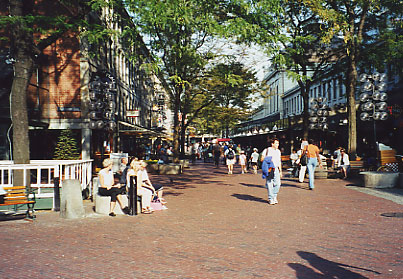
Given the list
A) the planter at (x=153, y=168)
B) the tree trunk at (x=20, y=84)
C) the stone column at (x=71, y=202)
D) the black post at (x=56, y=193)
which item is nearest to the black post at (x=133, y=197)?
the stone column at (x=71, y=202)

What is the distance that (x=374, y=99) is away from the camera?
1553 centimetres

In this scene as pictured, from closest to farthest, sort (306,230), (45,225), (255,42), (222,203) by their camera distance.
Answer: (306,230)
(45,225)
(222,203)
(255,42)

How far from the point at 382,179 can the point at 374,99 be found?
2940 mm

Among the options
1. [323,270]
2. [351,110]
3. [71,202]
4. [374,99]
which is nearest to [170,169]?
[351,110]

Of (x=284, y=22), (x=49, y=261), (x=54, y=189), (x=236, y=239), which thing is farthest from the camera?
(x=284, y=22)

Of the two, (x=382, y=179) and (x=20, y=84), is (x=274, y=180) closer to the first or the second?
(x=382, y=179)

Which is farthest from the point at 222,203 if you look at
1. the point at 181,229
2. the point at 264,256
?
the point at 264,256

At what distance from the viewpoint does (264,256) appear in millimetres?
6043

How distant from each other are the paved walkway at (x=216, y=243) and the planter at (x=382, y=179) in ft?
13.1

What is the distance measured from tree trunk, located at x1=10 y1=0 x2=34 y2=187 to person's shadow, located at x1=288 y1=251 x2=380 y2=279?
8.58 meters

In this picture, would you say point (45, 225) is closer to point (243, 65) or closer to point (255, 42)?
point (255, 42)

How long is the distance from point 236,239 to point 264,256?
1144 mm

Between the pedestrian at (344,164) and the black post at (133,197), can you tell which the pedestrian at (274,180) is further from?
the pedestrian at (344,164)

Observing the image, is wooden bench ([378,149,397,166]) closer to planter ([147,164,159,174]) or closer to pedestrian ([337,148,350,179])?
pedestrian ([337,148,350,179])
